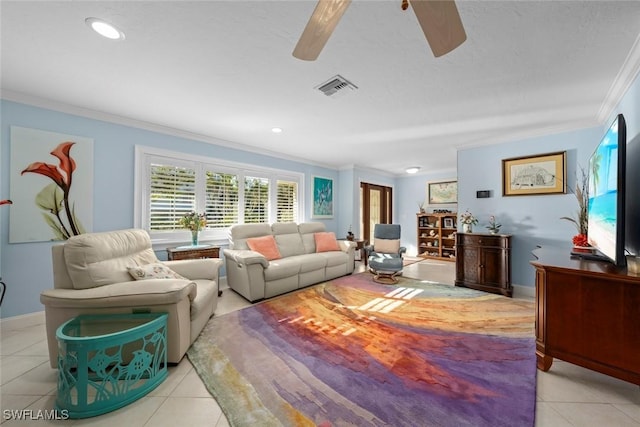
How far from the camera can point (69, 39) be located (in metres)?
1.68

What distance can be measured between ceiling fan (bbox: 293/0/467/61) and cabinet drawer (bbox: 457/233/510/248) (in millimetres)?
3212

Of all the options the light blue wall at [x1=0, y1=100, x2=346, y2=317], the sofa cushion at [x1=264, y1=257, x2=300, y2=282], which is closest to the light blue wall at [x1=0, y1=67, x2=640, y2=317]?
the light blue wall at [x1=0, y1=100, x2=346, y2=317]

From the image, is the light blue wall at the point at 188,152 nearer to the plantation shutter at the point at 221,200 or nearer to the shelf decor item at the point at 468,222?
the shelf decor item at the point at 468,222

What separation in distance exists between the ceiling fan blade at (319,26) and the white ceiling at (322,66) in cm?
35

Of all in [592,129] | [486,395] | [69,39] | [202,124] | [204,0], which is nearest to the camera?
[204,0]

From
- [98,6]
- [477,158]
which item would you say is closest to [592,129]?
[477,158]

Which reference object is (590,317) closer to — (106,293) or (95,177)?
(106,293)

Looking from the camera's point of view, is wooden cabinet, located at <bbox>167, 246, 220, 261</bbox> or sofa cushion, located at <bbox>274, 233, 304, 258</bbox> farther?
sofa cushion, located at <bbox>274, 233, 304, 258</bbox>

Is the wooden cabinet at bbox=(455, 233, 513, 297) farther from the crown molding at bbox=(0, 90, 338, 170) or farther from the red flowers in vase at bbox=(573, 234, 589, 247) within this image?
the crown molding at bbox=(0, 90, 338, 170)

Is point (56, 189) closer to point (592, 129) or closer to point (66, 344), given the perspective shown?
point (66, 344)

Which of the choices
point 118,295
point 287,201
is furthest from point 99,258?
point 287,201

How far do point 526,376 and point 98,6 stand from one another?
12.2 ft

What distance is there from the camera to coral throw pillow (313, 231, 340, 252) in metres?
4.54

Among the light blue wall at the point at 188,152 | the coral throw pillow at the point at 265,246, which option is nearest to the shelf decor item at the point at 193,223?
the light blue wall at the point at 188,152
